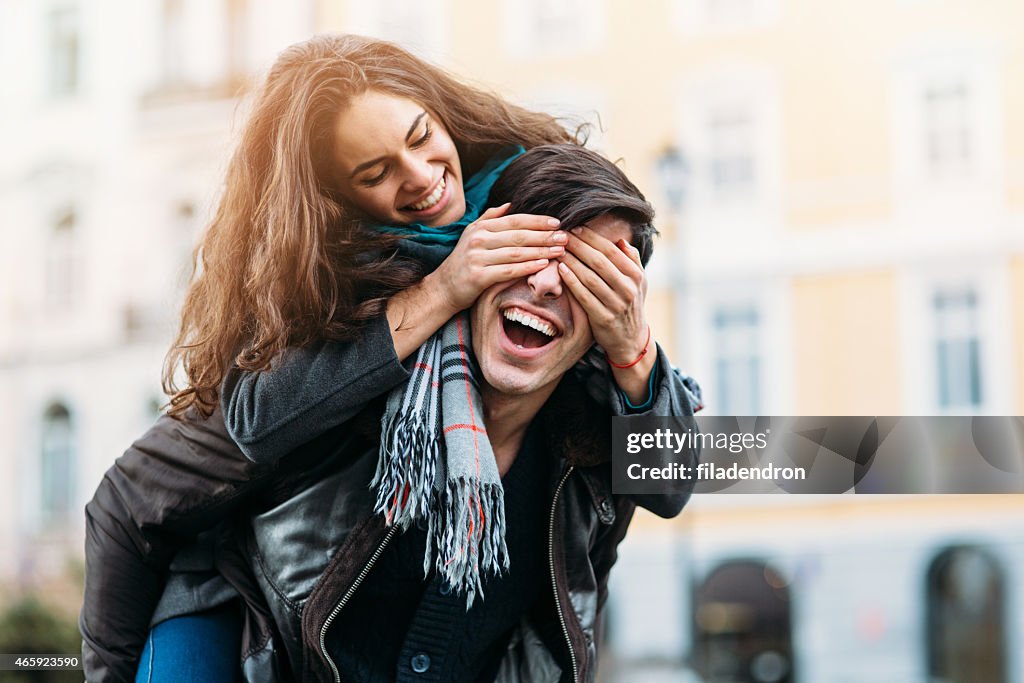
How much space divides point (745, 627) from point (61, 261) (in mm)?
3704

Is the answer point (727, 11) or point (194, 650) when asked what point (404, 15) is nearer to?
point (727, 11)

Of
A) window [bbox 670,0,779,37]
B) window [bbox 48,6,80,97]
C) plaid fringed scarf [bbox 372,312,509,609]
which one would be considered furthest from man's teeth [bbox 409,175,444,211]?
window [bbox 48,6,80,97]

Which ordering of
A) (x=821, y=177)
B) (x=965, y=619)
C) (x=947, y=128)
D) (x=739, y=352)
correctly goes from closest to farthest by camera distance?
(x=965, y=619) < (x=821, y=177) < (x=947, y=128) < (x=739, y=352)

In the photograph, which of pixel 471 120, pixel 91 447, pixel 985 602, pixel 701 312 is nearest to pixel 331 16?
pixel 701 312

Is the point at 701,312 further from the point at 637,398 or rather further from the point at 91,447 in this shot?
the point at 637,398

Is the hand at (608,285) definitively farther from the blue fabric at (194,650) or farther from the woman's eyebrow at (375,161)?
the blue fabric at (194,650)

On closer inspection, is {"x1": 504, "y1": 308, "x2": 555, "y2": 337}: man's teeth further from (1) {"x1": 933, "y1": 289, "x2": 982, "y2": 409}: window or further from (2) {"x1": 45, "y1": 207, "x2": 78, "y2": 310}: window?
(2) {"x1": 45, "y1": 207, "x2": 78, "y2": 310}: window

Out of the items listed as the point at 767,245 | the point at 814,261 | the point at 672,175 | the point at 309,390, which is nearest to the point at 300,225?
the point at 309,390

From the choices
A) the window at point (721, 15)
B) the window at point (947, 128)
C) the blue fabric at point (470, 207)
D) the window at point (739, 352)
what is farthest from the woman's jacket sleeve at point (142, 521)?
the window at point (947, 128)

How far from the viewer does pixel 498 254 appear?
0.99m

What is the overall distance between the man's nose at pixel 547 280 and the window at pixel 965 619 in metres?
3.97

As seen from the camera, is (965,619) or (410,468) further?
(965,619)

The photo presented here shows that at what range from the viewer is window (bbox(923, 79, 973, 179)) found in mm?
5340

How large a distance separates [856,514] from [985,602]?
0.87 meters
